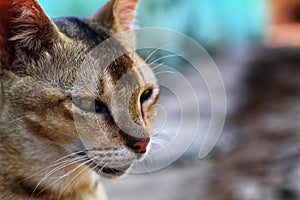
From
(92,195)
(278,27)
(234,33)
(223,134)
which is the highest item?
(278,27)

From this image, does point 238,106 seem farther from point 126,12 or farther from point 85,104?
point 85,104

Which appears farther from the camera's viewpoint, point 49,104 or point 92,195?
point 92,195

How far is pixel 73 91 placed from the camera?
1.88 metres

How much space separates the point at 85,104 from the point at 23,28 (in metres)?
0.30

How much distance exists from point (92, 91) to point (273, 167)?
6.11 feet

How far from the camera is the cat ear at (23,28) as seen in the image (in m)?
1.83

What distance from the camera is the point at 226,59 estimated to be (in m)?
7.40

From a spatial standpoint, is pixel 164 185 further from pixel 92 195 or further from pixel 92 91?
pixel 92 91

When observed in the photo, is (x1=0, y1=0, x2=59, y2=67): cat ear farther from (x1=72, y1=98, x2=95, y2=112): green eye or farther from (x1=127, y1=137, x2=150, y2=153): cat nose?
(x1=127, y1=137, x2=150, y2=153): cat nose

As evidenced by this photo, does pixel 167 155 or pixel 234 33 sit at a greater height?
pixel 234 33

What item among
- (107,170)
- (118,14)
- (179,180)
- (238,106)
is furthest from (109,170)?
(238,106)

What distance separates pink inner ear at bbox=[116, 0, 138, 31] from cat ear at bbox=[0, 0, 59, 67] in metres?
0.37

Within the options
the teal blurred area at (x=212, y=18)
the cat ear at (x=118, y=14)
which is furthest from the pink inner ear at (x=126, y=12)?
the teal blurred area at (x=212, y=18)

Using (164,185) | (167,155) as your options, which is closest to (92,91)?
(167,155)
